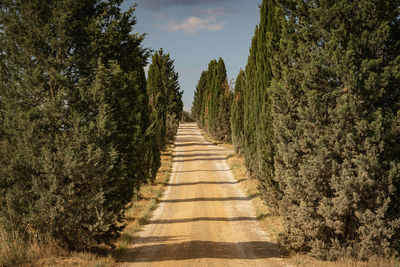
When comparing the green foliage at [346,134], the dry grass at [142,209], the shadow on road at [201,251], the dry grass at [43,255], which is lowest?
the dry grass at [142,209]

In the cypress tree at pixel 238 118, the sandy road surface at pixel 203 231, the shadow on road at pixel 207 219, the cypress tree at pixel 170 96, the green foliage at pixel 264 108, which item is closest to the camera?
the sandy road surface at pixel 203 231

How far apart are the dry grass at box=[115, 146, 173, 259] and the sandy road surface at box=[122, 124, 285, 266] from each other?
0.74ft

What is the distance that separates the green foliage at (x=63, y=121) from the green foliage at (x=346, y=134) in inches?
148

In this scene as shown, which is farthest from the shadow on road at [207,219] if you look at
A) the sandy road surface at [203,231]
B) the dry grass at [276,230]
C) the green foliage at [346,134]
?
the green foliage at [346,134]

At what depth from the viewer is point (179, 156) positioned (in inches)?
1199

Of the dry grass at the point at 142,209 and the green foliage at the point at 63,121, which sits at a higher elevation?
the green foliage at the point at 63,121

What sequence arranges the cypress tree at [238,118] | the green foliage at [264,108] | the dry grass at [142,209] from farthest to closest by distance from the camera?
the cypress tree at [238,118] < the green foliage at [264,108] < the dry grass at [142,209]

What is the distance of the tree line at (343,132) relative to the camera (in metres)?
6.57

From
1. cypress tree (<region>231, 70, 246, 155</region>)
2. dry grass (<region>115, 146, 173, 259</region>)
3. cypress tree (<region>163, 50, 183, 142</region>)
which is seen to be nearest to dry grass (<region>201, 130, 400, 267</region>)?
dry grass (<region>115, 146, 173, 259</region>)

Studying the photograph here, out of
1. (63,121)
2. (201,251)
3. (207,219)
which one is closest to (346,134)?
(201,251)

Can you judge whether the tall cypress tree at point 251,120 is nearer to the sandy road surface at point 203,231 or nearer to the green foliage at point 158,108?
the sandy road surface at point 203,231

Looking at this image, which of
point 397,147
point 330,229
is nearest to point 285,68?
point 397,147

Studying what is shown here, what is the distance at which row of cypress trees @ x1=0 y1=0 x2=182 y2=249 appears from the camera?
646 cm

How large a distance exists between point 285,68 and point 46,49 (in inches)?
205
